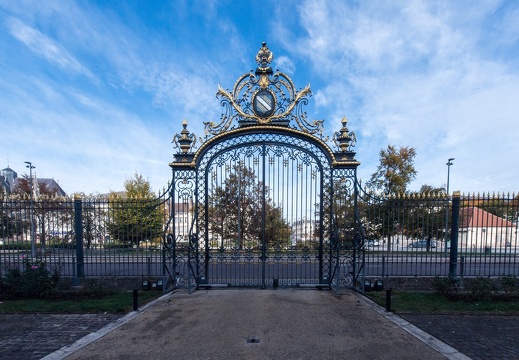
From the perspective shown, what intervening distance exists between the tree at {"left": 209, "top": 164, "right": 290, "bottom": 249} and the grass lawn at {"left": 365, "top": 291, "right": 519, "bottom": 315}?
3.06 meters

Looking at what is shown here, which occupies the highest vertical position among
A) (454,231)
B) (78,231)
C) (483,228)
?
(454,231)

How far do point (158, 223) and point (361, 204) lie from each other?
6647 mm

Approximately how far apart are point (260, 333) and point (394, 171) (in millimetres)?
15728

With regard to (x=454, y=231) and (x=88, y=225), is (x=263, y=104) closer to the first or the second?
(x=454, y=231)

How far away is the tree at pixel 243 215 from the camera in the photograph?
7750 millimetres

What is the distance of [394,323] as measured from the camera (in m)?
5.30

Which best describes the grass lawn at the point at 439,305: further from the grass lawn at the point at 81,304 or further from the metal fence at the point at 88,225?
the metal fence at the point at 88,225

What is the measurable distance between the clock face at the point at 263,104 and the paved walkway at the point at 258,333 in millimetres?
4853

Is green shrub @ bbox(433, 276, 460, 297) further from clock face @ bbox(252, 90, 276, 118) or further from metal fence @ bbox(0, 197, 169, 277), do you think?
metal fence @ bbox(0, 197, 169, 277)

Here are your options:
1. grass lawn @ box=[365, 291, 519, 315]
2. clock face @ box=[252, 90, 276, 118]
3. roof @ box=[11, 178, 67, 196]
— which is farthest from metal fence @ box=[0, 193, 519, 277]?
roof @ box=[11, 178, 67, 196]

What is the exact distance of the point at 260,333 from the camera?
4.77 metres

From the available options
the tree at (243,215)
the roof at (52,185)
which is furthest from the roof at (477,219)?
the roof at (52,185)

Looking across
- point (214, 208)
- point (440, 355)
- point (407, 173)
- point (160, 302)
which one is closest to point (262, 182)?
point (214, 208)

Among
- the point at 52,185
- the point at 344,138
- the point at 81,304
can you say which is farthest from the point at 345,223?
the point at 52,185
